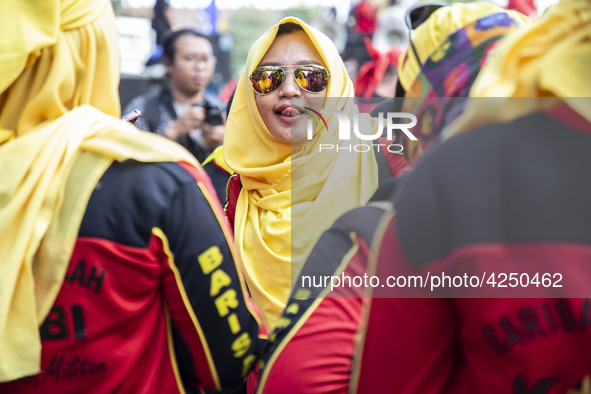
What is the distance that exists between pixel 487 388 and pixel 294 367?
1.53ft

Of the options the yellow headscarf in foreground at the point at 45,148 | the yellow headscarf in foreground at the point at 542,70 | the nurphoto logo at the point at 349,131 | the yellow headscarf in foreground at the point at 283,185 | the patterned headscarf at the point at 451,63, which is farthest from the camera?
the yellow headscarf in foreground at the point at 283,185

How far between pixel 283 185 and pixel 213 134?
1.34 meters

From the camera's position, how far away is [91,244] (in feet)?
4.60

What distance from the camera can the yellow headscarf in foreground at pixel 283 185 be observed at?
8.34ft

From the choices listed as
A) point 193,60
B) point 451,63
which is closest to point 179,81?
point 193,60

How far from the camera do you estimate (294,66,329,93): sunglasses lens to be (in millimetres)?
2803

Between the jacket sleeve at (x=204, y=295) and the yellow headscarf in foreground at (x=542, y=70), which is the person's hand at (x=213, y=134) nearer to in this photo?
the jacket sleeve at (x=204, y=295)

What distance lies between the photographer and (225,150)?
2936 millimetres

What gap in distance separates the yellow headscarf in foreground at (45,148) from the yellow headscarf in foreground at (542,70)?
0.79 meters

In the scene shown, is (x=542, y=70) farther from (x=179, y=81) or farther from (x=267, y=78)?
(x=179, y=81)

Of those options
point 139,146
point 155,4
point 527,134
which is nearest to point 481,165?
point 527,134

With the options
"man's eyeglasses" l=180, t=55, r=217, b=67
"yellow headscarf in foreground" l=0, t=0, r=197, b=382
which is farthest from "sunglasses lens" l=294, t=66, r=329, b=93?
"man's eyeglasses" l=180, t=55, r=217, b=67

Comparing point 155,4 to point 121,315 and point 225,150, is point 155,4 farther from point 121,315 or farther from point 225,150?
point 121,315

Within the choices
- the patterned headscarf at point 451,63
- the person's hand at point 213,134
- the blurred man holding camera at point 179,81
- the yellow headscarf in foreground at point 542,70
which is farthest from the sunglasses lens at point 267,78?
the yellow headscarf in foreground at point 542,70
